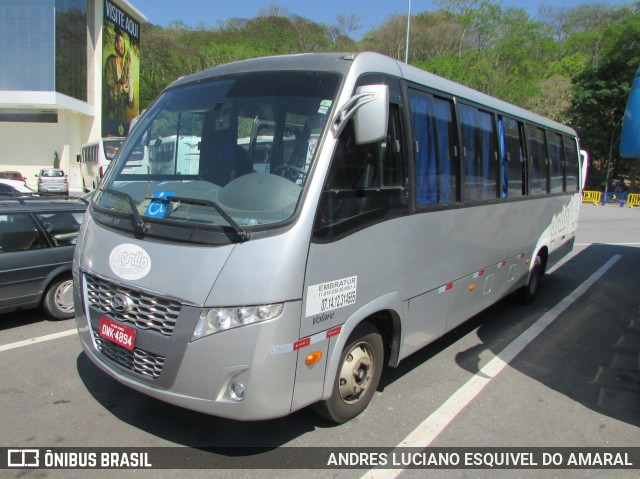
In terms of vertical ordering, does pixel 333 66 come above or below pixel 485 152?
above

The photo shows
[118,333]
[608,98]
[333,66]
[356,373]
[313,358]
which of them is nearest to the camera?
[313,358]

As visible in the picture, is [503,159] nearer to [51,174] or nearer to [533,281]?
[533,281]

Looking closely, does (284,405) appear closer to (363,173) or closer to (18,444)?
(363,173)

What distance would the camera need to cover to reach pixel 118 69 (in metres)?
46.0

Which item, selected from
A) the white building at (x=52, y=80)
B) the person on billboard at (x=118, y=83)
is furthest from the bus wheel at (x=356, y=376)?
the person on billboard at (x=118, y=83)

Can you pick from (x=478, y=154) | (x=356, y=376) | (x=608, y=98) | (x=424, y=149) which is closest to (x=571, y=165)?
(x=478, y=154)

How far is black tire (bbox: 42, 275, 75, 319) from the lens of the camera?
572 cm

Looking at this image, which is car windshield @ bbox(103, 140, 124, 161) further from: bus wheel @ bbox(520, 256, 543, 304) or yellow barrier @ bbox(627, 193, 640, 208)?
yellow barrier @ bbox(627, 193, 640, 208)

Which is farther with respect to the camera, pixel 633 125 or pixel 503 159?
pixel 503 159

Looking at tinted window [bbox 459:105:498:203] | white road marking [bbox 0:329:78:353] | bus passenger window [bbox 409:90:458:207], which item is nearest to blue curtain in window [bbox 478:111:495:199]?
tinted window [bbox 459:105:498:203]

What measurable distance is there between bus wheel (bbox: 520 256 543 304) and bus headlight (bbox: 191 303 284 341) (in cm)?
526

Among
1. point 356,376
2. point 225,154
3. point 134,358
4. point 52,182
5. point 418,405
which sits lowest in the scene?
point 52,182

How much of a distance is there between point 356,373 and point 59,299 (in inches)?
165

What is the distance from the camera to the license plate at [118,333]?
301 centimetres
